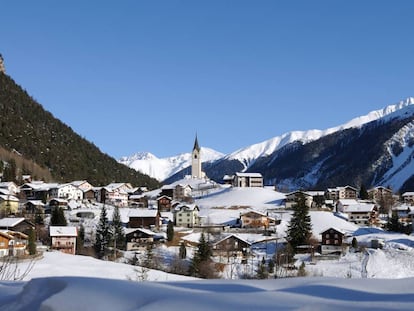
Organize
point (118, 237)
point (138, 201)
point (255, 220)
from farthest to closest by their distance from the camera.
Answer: point (138, 201)
point (255, 220)
point (118, 237)

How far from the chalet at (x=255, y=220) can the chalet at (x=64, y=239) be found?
18.3m

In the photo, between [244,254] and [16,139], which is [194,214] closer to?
[244,254]

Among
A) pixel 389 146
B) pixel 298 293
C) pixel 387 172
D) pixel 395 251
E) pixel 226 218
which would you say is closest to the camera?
pixel 298 293

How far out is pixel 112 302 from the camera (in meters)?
2.82

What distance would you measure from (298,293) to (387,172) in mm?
160552

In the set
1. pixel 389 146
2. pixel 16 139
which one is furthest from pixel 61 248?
pixel 389 146

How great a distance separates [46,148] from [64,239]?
60.2 meters

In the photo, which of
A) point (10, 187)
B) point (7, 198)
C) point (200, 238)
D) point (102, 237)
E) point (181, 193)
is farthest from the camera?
point (181, 193)

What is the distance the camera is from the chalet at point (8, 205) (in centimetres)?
4972

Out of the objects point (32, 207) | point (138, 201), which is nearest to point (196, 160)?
point (138, 201)

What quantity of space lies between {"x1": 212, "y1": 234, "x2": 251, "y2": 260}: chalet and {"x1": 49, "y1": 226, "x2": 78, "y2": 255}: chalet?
941cm

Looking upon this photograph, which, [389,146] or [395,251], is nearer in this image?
[395,251]

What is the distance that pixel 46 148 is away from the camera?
9256 centimetres

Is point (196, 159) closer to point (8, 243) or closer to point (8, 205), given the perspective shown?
point (8, 205)
